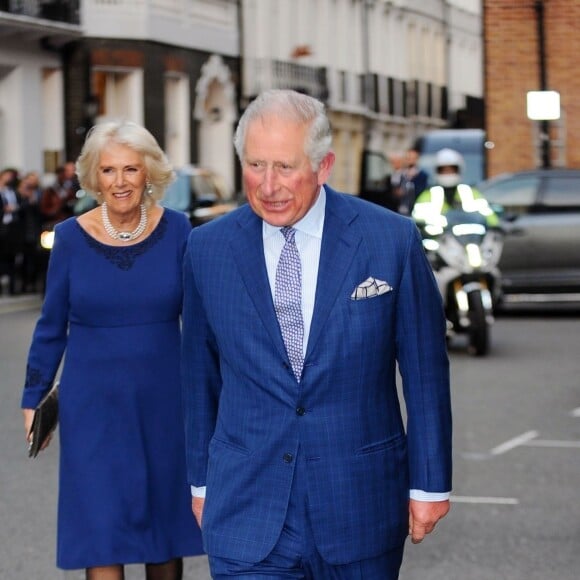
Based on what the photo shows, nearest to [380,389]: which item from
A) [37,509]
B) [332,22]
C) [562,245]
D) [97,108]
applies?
[37,509]

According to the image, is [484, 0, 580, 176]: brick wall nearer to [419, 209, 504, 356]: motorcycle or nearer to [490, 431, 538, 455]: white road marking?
[419, 209, 504, 356]: motorcycle

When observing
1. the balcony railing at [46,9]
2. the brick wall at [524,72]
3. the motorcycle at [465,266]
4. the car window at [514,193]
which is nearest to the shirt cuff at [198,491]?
the motorcycle at [465,266]

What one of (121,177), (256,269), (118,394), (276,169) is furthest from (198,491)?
(121,177)

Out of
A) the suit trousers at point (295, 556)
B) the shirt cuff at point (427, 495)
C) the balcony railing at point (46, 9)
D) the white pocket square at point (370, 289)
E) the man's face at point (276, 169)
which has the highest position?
the balcony railing at point (46, 9)

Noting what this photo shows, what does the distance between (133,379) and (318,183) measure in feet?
5.70

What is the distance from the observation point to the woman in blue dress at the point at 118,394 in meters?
5.98

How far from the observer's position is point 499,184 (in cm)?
2153

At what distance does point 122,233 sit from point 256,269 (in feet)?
5.80

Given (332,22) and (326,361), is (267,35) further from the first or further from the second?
(326,361)

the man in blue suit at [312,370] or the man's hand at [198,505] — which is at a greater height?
the man in blue suit at [312,370]

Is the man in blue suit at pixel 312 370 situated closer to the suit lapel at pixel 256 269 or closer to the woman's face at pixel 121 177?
the suit lapel at pixel 256 269

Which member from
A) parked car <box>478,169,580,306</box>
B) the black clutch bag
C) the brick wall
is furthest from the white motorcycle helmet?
the brick wall

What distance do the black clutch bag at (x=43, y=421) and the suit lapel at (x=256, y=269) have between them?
1712 millimetres

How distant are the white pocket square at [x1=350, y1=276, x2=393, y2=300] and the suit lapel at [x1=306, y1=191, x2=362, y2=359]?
43 mm
